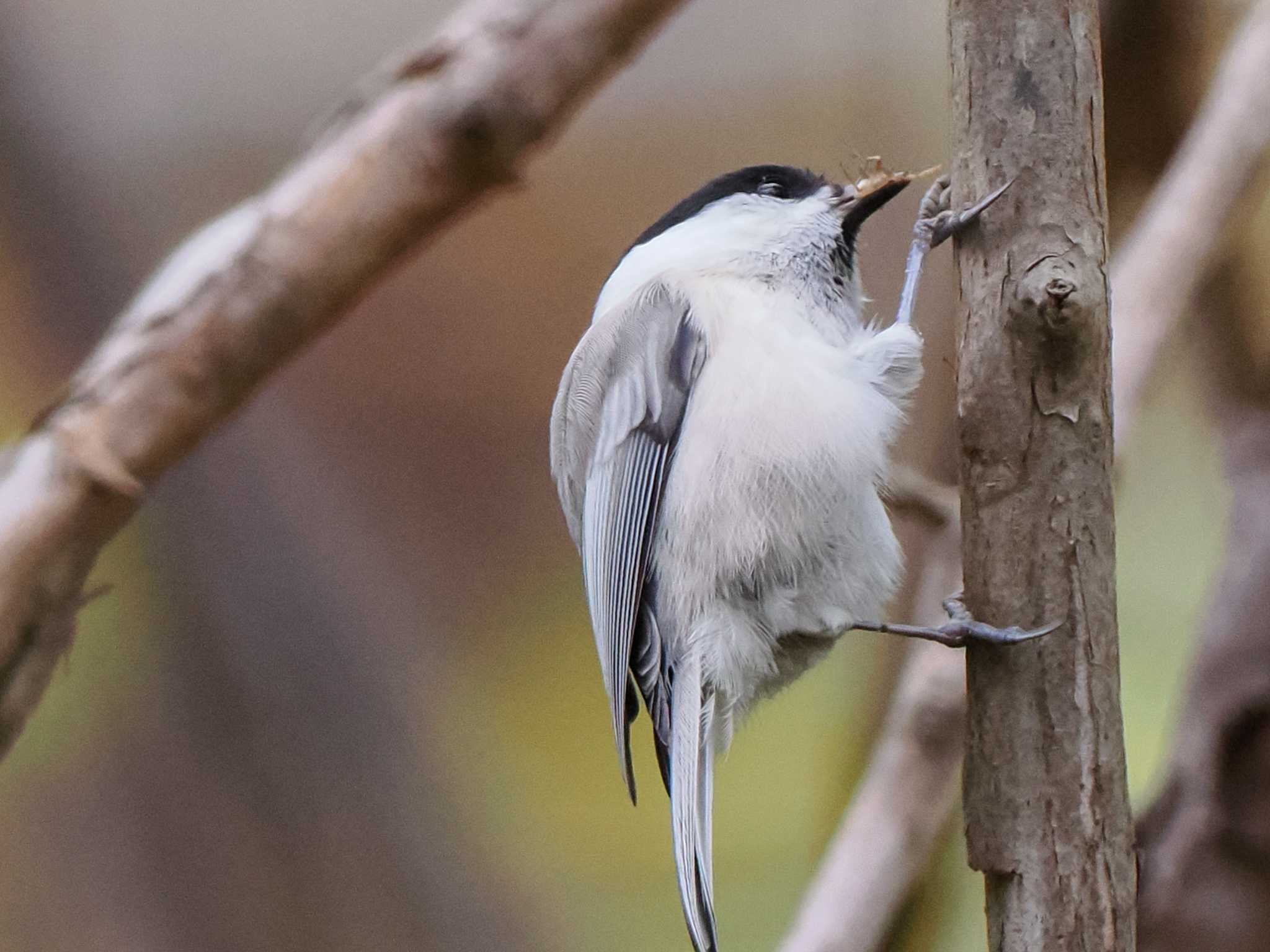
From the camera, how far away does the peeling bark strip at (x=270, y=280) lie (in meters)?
1.34

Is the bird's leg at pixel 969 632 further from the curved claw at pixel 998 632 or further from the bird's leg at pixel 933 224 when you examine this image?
the bird's leg at pixel 933 224

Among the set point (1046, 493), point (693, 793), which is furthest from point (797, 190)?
point (693, 793)

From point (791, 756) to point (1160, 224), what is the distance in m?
0.97

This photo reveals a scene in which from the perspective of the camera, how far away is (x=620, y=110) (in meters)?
1.71

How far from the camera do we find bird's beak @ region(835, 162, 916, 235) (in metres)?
1.20

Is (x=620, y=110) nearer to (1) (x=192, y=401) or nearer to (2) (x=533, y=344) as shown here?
(2) (x=533, y=344)

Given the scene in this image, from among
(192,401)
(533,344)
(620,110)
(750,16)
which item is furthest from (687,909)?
(750,16)

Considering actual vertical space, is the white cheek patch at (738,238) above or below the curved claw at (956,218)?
above

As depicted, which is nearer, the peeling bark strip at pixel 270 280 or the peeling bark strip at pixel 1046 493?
the peeling bark strip at pixel 1046 493

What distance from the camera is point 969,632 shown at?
875 millimetres

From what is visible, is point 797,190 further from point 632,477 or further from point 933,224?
point 632,477

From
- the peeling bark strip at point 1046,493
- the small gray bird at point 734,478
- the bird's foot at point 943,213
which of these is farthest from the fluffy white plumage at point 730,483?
the peeling bark strip at point 1046,493

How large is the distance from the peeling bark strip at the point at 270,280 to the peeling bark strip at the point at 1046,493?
637mm

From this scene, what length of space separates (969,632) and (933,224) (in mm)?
376
